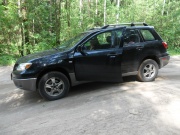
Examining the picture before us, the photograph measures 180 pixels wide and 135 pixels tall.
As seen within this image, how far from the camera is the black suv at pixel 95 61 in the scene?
17.3 feet

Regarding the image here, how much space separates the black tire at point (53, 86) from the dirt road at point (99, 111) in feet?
0.63

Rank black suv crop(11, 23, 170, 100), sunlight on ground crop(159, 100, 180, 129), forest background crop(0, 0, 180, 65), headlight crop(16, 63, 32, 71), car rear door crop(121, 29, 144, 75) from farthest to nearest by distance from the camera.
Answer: forest background crop(0, 0, 180, 65) → car rear door crop(121, 29, 144, 75) → black suv crop(11, 23, 170, 100) → headlight crop(16, 63, 32, 71) → sunlight on ground crop(159, 100, 180, 129)

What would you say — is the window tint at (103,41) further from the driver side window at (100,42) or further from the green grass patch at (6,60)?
the green grass patch at (6,60)

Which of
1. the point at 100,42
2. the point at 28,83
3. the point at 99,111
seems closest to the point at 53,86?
the point at 28,83

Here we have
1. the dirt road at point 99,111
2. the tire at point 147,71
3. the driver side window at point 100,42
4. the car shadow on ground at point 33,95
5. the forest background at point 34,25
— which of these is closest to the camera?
the dirt road at point 99,111

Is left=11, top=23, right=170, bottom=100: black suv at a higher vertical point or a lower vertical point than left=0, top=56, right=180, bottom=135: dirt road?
higher

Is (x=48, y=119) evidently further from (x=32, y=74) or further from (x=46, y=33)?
(x=46, y=33)

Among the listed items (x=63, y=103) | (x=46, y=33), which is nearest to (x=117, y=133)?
(x=63, y=103)

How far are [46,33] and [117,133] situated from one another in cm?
991

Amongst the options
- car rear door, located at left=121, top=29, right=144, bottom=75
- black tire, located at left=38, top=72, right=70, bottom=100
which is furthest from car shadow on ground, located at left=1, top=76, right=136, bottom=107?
car rear door, located at left=121, top=29, right=144, bottom=75

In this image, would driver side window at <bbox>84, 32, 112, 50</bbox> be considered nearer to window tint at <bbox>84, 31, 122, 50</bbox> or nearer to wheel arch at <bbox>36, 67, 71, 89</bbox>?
window tint at <bbox>84, 31, 122, 50</bbox>

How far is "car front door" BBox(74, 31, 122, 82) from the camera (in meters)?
5.56

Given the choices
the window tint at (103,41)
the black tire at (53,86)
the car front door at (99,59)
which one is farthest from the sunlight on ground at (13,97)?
the window tint at (103,41)

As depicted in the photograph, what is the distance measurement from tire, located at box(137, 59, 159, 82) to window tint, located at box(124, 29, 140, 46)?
76cm
